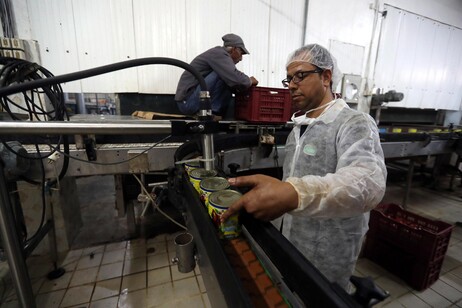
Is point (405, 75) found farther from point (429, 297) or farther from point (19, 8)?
point (19, 8)

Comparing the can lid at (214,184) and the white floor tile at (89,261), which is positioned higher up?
the can lid at (214,184)

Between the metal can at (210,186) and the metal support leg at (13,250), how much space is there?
2.30 feet

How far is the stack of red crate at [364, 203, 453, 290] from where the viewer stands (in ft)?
5.05

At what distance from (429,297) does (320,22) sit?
3.10 metres

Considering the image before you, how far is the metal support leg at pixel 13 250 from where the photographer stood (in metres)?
0.73

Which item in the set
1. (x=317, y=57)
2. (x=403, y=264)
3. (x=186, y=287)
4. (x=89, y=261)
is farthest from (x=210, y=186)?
(x=403, y=264)

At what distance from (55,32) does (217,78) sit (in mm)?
1568

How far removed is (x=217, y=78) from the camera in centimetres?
190

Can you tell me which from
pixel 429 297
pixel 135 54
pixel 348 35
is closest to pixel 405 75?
pixel 348 35

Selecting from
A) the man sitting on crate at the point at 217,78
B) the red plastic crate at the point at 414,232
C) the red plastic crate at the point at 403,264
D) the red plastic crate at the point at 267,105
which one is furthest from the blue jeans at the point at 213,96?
the red plastic crate at the point at 403,264

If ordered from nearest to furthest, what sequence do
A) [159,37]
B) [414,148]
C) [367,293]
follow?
[367,293] < [159,37] < [414,148]

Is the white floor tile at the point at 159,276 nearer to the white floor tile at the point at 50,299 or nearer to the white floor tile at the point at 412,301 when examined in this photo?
the white floor tile at the point at 50,299

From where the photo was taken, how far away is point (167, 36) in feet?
7.16

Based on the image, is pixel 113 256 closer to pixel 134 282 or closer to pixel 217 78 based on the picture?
pixel 134 282
